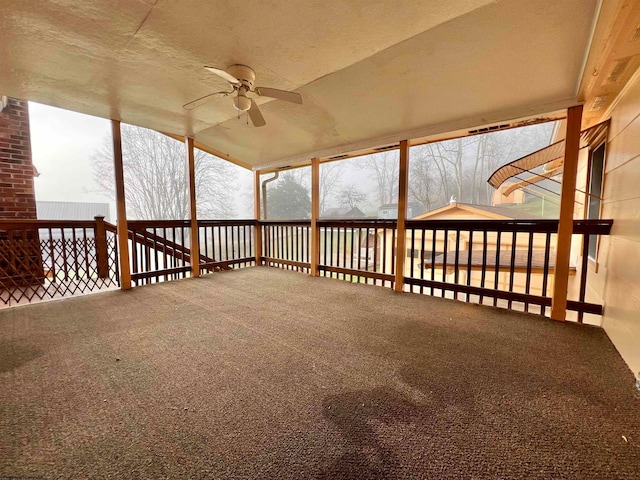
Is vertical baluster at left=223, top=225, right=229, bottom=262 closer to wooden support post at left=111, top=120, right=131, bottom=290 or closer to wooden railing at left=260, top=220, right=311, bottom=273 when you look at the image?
wooden railing at left=260, top=220, right=311, bottom=273

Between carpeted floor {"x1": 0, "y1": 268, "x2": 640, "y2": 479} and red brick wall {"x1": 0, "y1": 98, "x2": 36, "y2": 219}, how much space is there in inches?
83.9

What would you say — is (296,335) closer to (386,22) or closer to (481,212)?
(386,22)

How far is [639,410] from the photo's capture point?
1356 mm

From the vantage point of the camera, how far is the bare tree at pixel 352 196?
21.9 ft

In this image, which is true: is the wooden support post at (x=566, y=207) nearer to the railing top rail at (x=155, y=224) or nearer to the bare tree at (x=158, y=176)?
the railing top rail at (x=155, y=224)

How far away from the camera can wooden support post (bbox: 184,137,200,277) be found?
438 centimetres

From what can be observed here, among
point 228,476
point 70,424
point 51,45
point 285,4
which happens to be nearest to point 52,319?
point 70,424

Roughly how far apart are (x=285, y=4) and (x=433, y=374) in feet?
8.65

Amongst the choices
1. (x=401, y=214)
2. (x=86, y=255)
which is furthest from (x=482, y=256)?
(x=86, y=255)

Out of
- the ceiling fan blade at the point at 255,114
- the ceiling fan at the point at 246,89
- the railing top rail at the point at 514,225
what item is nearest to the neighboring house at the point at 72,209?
the ceiling fan blade at the point at 255,114

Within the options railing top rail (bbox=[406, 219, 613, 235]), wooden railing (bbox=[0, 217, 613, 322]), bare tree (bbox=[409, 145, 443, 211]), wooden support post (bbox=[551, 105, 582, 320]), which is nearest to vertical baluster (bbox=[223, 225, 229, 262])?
wooden railing (bbox=[0, 217, 613, 322])

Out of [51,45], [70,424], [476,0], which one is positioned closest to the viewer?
[70,424]

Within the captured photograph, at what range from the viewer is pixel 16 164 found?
3660 mm

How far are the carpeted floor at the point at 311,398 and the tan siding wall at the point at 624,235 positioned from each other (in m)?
0.19
